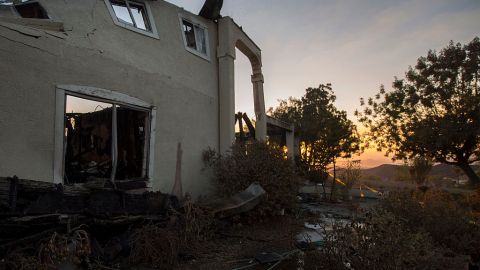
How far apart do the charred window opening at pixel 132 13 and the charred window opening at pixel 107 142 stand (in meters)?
2.04

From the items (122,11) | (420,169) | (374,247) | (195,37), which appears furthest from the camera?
(420,169)

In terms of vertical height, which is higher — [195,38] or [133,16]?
[195,38]

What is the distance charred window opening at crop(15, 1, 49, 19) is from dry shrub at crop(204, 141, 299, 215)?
515 centimetres

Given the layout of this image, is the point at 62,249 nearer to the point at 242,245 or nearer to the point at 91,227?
the point at 91,227

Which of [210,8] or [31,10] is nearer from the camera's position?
[31,10]

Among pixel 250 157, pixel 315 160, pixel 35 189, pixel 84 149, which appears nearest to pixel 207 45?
pixel 250 157

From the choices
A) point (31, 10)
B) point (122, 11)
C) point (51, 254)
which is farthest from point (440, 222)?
point (31, 10)

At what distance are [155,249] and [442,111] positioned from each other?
24090 mm

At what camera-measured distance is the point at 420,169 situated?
26.0 metres

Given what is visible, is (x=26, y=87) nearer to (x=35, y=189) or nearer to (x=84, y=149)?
(x=35, y=189)

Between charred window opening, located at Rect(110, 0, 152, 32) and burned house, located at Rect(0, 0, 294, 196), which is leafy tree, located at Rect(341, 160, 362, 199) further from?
charred window opening, located at Rect(110, 0, 152, 32)

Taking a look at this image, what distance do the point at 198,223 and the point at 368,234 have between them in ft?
10.1

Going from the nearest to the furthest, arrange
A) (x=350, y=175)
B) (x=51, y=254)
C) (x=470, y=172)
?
(x=51, y=254) < (x=350, y=175) < (x=470, y=172)

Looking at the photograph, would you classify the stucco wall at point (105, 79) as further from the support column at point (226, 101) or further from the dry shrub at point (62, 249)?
the dry shrub at point (62, 249)
